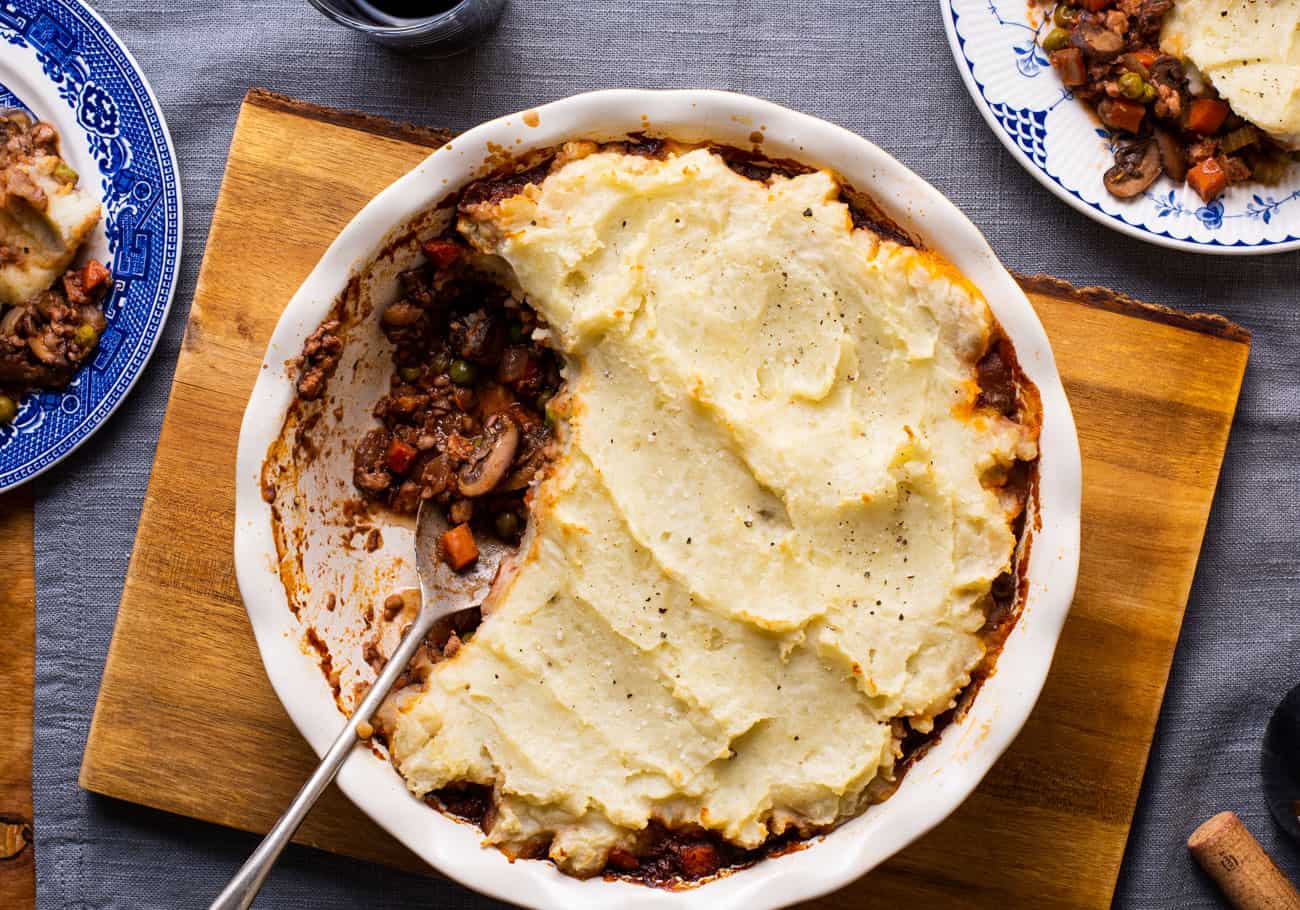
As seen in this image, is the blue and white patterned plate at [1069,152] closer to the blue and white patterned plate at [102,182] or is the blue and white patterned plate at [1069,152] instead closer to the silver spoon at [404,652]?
the silver spoon at [404,652]

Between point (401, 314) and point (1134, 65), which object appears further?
point (1134, 65)

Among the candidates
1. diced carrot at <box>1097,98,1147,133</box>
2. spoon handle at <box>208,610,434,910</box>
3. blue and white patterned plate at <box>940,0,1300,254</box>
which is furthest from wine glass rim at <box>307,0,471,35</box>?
diced carrot at <box>1097,98,1147,133</box>

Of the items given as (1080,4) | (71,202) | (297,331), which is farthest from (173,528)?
(1080,4)

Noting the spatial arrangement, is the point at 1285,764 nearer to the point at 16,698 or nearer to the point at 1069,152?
the point at 1069,152

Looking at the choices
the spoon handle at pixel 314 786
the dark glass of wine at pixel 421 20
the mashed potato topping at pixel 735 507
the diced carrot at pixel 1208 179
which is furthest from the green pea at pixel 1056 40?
the spoon handle at pixel 314 786

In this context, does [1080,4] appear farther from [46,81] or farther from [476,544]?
[46,81]

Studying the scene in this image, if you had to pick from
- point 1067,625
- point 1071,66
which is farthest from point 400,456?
point 1071,66
